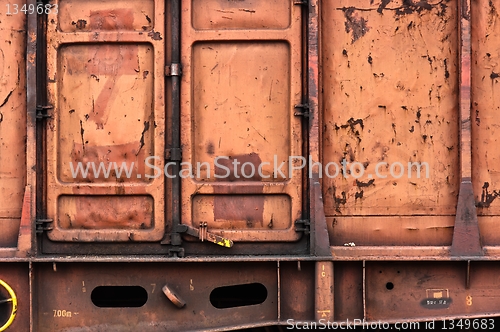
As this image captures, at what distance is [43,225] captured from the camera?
377 centimetres

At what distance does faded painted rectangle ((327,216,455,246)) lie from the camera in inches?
146

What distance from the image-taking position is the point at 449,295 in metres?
3.67

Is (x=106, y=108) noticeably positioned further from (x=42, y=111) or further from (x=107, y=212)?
(x=107, y=212)

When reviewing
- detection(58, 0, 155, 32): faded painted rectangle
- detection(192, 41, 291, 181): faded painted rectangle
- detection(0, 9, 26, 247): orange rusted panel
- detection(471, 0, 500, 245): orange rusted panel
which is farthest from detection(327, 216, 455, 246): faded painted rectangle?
detection(0, 9, 26, 247): orange rusted panel

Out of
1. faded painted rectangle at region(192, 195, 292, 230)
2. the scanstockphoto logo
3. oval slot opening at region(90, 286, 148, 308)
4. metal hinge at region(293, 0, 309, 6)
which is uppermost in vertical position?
metal hinge at region(293, 0, 309, 6)

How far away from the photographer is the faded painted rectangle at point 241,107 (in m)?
3.73

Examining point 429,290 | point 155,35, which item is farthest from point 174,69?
point 429,290

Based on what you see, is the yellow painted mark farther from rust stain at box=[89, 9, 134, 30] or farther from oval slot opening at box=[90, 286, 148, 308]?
rust stain at box=[89, 9, 134, 30]

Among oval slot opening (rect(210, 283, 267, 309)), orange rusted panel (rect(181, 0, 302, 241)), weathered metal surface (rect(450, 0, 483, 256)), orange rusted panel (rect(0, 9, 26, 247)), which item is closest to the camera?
weathered metal surface (rect(450, 0, 483, 256))

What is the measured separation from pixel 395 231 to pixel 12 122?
2.89 m

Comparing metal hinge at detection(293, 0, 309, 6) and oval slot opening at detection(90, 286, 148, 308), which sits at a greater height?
metal hinge at detection(293, 0, 309, 6)

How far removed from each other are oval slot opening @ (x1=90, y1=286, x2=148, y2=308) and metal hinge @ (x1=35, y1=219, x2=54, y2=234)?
65 centimetres

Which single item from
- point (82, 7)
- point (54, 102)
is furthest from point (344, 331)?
point (82, 7)

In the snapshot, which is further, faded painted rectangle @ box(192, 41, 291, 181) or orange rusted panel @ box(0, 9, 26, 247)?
orange rusted panel @ box(0, 9, 26, 247)
